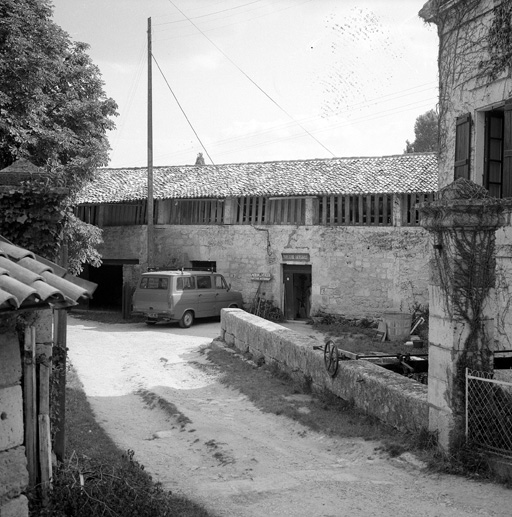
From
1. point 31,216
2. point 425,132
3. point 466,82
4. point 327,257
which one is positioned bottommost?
point 327,257

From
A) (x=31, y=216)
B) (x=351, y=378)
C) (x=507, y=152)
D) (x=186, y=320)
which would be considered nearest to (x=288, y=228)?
(x=186, y=320)

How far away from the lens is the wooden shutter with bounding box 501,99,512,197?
9.86 meters

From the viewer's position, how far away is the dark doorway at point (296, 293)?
2269 cm

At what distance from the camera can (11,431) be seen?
16.2ft

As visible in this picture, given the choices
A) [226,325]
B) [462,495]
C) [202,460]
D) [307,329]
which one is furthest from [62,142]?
[462,495]

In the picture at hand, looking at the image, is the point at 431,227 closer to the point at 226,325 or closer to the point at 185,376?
the point at 185,376

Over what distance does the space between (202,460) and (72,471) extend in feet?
8.38

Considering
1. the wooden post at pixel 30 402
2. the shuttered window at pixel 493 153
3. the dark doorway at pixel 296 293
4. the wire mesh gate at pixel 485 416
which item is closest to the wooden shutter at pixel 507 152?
the shuttered window at pixel 493 153

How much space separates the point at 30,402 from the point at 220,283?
55.2ft

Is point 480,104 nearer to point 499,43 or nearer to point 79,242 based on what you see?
point 499,43

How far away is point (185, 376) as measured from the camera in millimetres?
13297

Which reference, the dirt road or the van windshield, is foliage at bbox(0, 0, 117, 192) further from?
the dirt road

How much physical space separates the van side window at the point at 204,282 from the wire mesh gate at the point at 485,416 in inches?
575

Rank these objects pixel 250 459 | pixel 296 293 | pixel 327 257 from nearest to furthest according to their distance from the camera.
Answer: pixel 250 459 < pixel 327 257 < pixel 296 293
